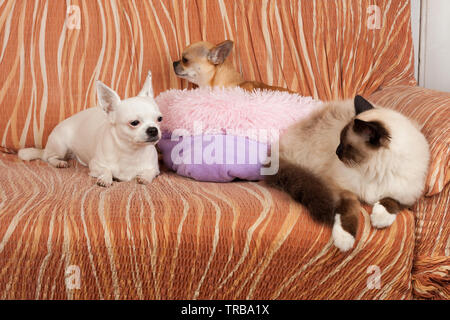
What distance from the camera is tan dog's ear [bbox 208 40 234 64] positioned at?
6.34 ft

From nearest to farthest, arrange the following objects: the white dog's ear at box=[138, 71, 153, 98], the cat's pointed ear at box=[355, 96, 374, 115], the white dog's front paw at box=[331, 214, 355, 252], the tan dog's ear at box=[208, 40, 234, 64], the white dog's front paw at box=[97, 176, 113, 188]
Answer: the white dog's front paw at box=[331, 214, 355, 252] → the cat's pointed ear at box=[355, 96, 374, 115] → the white dog's front paw at box=[97, 176, 113, 188] → the white dog's ear at box=[138, 71, 153, 98] → the tan dog's ear at box=[208, 40, 234, 64]

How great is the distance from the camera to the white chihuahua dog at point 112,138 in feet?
5.06

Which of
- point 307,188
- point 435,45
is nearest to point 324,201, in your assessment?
point 307,188

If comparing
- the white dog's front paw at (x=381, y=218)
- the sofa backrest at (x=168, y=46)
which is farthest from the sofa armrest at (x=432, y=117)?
the sofa backrest at (x=168, y=46)

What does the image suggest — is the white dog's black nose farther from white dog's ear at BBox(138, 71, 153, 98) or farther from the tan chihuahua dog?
the tan chihuahua dog

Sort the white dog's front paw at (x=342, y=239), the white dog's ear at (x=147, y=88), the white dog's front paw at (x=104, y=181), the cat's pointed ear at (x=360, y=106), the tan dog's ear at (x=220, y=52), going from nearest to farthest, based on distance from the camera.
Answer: the white dog's front paw at (x=342, y=239)
the cat's pointed ear at (x=360, y=106)
the white dog's front paw at (x=104, y=181)
the white dog's ear at (x=147, y=88)
the tan dog's ear at (x=220, y=52)

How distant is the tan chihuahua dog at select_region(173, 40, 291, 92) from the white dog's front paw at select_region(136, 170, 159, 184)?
0.54 metres

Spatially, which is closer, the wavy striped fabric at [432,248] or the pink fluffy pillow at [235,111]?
the wavy striped fabric at [432,248]

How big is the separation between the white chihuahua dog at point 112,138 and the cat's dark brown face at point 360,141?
2.01ft

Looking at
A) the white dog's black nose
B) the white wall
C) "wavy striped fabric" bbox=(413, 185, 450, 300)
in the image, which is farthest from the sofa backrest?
"wavy striped fabric" bbox=(413, 185, 450, 300)

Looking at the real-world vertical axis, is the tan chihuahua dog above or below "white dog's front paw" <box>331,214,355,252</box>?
above

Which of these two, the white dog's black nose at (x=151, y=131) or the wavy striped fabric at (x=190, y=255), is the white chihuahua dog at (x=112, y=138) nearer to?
the white dog's black nose at (x=151, y=131)
